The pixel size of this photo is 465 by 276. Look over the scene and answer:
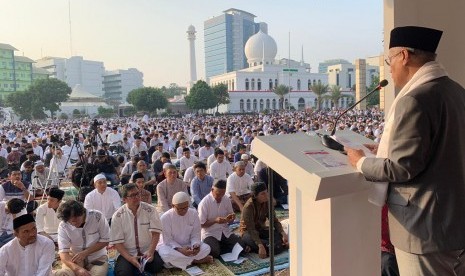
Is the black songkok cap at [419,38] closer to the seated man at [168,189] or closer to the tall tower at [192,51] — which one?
the seated man at [168,189]

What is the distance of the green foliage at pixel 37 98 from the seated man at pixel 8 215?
44759 mm

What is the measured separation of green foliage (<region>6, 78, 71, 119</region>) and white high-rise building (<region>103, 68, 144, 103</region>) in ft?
125

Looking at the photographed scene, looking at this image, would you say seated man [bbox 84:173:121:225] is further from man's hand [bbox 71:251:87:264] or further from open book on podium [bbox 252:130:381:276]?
open book on podium [bbox 252:130:381:276]

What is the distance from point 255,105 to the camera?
5356cm

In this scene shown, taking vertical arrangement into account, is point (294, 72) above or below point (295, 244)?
above

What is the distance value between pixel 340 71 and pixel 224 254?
2695 inches

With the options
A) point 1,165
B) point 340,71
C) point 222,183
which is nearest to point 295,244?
point 222,183

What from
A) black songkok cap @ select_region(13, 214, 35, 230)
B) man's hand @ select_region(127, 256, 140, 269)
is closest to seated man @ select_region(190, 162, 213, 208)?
man's hand @ select_region(127, 256, 140, 269)

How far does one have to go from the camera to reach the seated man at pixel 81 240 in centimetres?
363

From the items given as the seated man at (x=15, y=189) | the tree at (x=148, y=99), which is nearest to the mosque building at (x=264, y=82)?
the tree at (x=148, y=99)

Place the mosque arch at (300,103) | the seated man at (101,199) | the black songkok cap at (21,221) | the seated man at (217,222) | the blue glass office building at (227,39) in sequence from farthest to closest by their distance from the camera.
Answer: the blue glass office building at (227,39)
the mosque arch at (300,103)
the seated man at (101,199)
the seated man at (217,222)
the black songkok cap at (21,221)

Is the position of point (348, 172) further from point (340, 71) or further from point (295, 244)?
point (340, 71)

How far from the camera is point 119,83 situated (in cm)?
8525

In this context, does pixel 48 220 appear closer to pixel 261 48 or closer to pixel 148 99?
pixel 148 99
